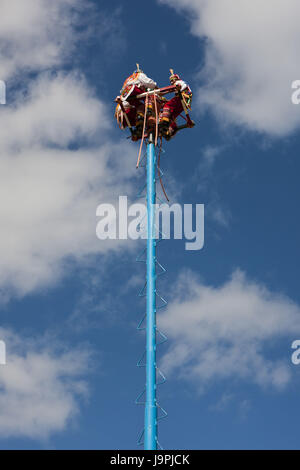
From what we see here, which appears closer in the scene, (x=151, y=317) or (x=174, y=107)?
(x=151, y=317)

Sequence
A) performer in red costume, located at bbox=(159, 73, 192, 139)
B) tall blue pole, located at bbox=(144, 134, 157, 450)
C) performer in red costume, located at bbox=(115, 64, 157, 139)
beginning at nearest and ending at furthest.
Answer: tall blue pole, located at bbox=(144, 134, 157, 450)
performer in red costume, located at bbox=(159, 73, 192, 139)
performer in red costume, located at bbox=(115, 64, 157, 139)

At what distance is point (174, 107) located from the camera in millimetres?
50719

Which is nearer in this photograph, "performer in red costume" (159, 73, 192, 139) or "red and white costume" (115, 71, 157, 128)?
"performer in red costume" (159, 73, 192, 139)

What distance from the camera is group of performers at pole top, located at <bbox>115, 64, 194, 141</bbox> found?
4991 centimetres

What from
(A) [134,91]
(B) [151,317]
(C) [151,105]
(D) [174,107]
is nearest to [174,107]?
(D) [174,107]

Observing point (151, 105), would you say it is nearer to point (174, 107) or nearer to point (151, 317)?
point (174, 107)

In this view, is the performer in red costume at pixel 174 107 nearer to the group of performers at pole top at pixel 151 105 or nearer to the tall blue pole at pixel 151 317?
the group of performers at pole top at pixel 151 105

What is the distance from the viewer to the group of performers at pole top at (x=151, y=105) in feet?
164

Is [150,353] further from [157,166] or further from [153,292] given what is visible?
[157,166]

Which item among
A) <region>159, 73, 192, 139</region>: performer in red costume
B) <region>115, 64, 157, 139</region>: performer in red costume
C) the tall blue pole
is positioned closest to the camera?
the tall blue pole

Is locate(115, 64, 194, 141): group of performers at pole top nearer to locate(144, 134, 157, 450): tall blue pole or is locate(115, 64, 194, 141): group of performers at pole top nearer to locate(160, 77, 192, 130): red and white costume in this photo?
locate(160, 77, 192, 130): red and white costume

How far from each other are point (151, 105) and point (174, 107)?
214cm

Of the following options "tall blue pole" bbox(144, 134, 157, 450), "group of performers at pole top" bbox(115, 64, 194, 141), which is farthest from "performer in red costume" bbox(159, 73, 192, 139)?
"tall blue pole" bbox(144, 134, 157, 450)
